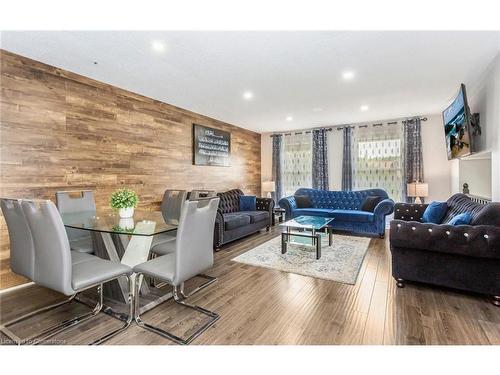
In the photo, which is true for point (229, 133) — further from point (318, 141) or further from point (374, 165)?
point (374, 165)

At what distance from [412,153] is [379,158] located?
681 mm

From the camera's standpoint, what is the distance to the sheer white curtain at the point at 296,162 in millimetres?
6965

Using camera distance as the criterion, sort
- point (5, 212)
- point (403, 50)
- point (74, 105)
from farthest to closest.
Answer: point (74, 105)
point (403, 50)
point (5, 212)

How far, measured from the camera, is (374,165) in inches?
241

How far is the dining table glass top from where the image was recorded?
83.4 inches

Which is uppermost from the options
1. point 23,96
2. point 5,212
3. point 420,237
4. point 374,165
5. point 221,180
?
point 23,96

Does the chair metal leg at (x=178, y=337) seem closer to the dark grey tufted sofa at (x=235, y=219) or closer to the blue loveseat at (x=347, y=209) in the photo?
the dark grey tufted sofa at (x=235, y=219)

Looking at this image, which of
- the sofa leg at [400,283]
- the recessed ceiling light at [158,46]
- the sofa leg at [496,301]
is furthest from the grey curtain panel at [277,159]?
the sofa leg at [496,301]

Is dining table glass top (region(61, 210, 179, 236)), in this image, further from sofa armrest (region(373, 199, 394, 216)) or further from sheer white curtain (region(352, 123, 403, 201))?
sheer white curtain (region(352, 123, 403, 201))

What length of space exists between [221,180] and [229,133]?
122cm

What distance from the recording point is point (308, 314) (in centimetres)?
216

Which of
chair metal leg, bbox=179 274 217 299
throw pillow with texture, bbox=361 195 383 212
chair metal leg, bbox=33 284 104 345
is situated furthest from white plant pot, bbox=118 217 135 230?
throw pillow with texture, bbox=361 195 383 212

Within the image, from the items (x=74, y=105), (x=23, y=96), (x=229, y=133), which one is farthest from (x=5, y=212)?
(x=229, y=133)

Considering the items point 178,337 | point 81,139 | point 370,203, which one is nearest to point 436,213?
point 370,203
